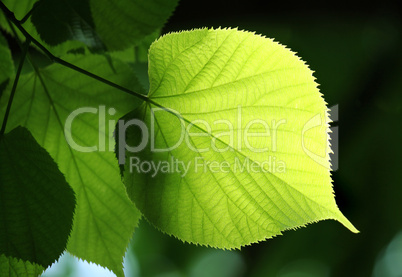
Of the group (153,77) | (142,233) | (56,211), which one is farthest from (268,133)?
(142,233)

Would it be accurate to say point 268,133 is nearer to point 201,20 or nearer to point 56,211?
point 56,211

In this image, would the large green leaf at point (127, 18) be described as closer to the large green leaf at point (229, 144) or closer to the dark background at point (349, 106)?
the large green leaf at point (229, 144)

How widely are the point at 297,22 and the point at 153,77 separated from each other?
3.39 ft

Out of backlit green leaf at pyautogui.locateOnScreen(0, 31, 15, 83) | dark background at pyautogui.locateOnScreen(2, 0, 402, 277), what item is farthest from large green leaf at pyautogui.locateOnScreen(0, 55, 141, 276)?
dark background at pyautogui.locateOnScreen(2, 0, 402, 277)

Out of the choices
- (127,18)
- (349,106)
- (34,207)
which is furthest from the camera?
(349,106)

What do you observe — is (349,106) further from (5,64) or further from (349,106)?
(5,64)

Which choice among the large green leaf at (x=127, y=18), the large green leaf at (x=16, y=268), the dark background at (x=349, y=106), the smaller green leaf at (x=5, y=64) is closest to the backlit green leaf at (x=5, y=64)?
the smaller green leaf at (x=5, y=64)

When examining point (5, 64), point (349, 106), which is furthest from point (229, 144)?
point (349, 106)

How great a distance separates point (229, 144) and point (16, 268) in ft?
1.11

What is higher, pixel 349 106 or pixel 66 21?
pixel 66 21

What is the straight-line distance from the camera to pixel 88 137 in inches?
28.5

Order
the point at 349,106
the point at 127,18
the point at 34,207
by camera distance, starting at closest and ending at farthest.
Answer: the point at 34,207 < the point at 127,18 < the point at 349,106

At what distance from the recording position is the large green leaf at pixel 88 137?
70 centimetres

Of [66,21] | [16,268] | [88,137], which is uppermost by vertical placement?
[66,21]
